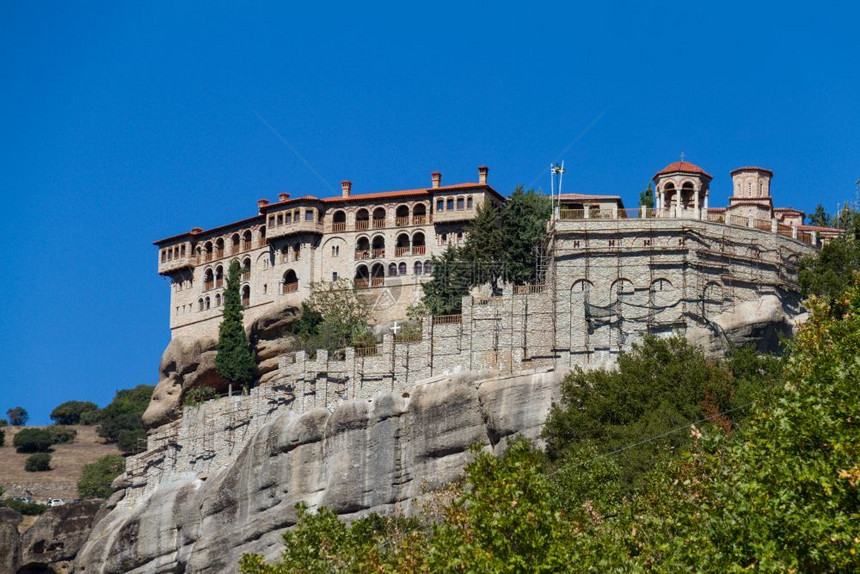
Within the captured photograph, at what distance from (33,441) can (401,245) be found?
59.4 m

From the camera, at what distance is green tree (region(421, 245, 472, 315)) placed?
280 ft

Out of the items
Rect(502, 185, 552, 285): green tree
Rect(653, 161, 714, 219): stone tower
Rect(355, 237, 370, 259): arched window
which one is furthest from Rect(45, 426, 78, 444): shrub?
Rect(653, 161, 714, 219): stone tower

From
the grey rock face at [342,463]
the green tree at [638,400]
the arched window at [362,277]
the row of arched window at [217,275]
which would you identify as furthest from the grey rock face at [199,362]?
the green tree at [638,400]

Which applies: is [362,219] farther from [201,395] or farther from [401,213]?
[201,395]

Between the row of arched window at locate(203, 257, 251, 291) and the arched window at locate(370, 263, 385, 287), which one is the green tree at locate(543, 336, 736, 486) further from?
the row of arched window at locate(203, 257, 251, 291)

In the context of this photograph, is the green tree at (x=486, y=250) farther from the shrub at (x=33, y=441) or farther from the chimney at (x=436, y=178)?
the shrub at (x=33, y=441)

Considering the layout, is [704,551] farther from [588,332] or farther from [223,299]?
[223,299]

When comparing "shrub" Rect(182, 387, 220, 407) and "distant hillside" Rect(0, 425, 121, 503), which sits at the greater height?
"distant hillside" Rect(0, 425, 121, 503)

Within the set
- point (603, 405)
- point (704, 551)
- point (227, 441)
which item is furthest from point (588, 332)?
point (704, 551)

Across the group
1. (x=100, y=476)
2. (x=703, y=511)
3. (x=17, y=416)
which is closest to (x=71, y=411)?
(x=17, y=416)

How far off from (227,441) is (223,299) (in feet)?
59.0

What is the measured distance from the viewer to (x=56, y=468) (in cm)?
14112

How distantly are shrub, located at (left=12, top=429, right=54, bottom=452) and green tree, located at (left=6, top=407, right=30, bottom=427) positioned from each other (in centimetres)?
1868

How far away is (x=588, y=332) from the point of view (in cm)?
7844
